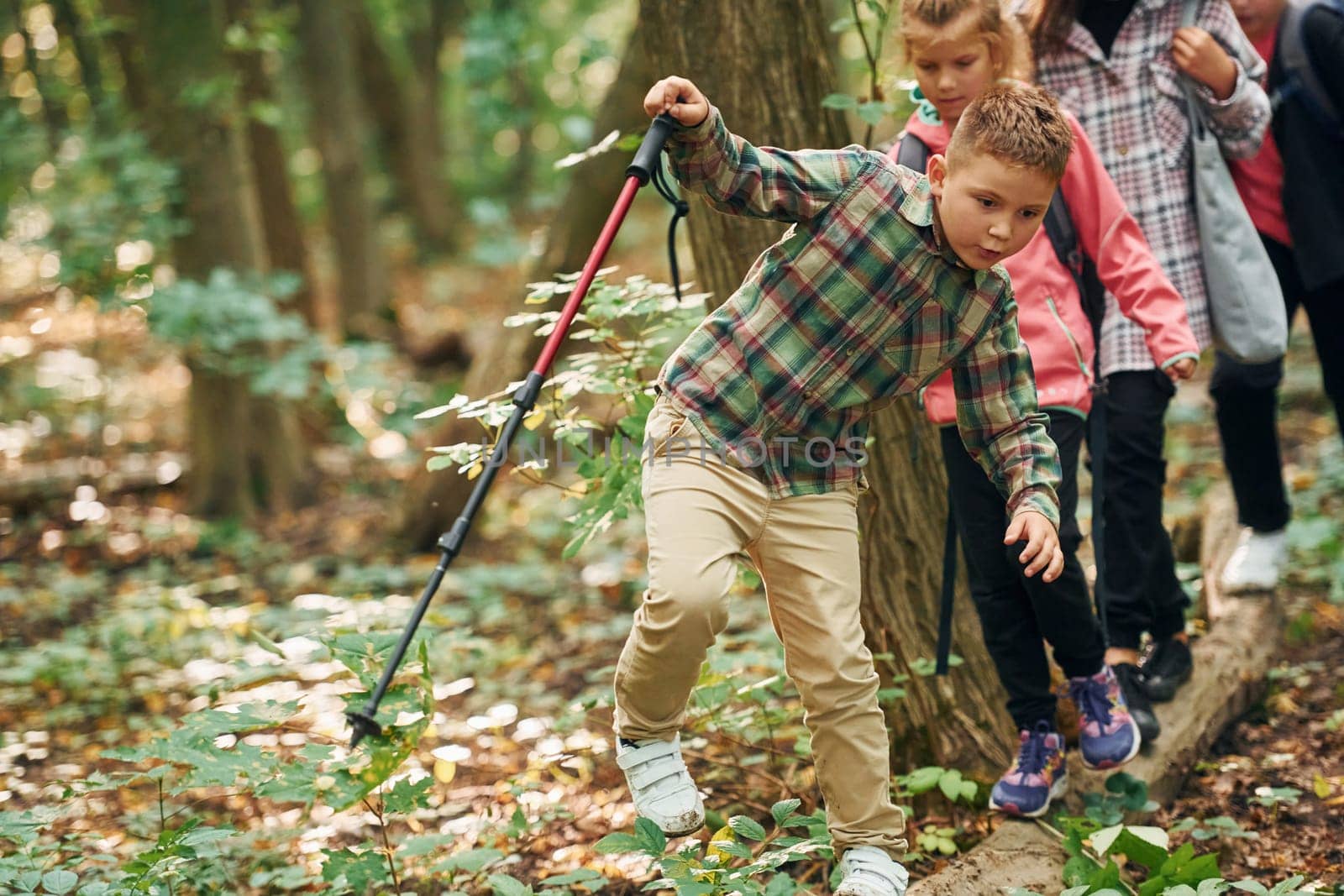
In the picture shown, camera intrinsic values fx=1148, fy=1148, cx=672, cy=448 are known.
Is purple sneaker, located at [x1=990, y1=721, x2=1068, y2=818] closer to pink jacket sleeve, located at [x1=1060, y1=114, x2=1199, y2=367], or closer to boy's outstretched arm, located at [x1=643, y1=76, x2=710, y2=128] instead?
pink jacket sleeve, located at [x1=1060, y1=114, x2=1199, y2=367]

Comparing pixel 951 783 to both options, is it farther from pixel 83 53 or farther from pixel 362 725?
pixel 83 53

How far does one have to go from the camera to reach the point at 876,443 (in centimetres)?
359

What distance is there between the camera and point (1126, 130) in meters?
3.39

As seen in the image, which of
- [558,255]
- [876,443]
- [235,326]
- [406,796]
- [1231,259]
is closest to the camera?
[406,796]

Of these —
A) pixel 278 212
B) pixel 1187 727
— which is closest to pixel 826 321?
pixel 1187 727

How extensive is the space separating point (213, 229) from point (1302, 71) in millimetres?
6700

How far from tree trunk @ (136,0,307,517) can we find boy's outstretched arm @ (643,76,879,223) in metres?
6.33

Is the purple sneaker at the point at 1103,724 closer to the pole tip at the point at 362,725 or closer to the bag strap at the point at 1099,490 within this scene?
the bag strap at the point at 1099,490

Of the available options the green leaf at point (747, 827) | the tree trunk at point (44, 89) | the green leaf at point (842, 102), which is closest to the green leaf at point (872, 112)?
the green leaf at point (842, 102)

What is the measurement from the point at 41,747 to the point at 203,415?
13.0ft

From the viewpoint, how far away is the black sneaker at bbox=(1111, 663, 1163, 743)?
11.3 feet

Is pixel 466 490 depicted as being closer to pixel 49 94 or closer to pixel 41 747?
pixel 41 747

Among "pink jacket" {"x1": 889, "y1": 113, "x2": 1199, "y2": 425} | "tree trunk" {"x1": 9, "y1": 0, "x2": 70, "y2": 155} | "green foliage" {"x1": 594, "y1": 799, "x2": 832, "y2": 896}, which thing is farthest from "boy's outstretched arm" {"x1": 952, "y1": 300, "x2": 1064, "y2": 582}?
"tree trunk" {"x1": 9, "y1": 0, "x2": 70, "y2": 155}

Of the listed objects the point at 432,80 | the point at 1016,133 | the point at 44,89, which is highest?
the point at 44,89
